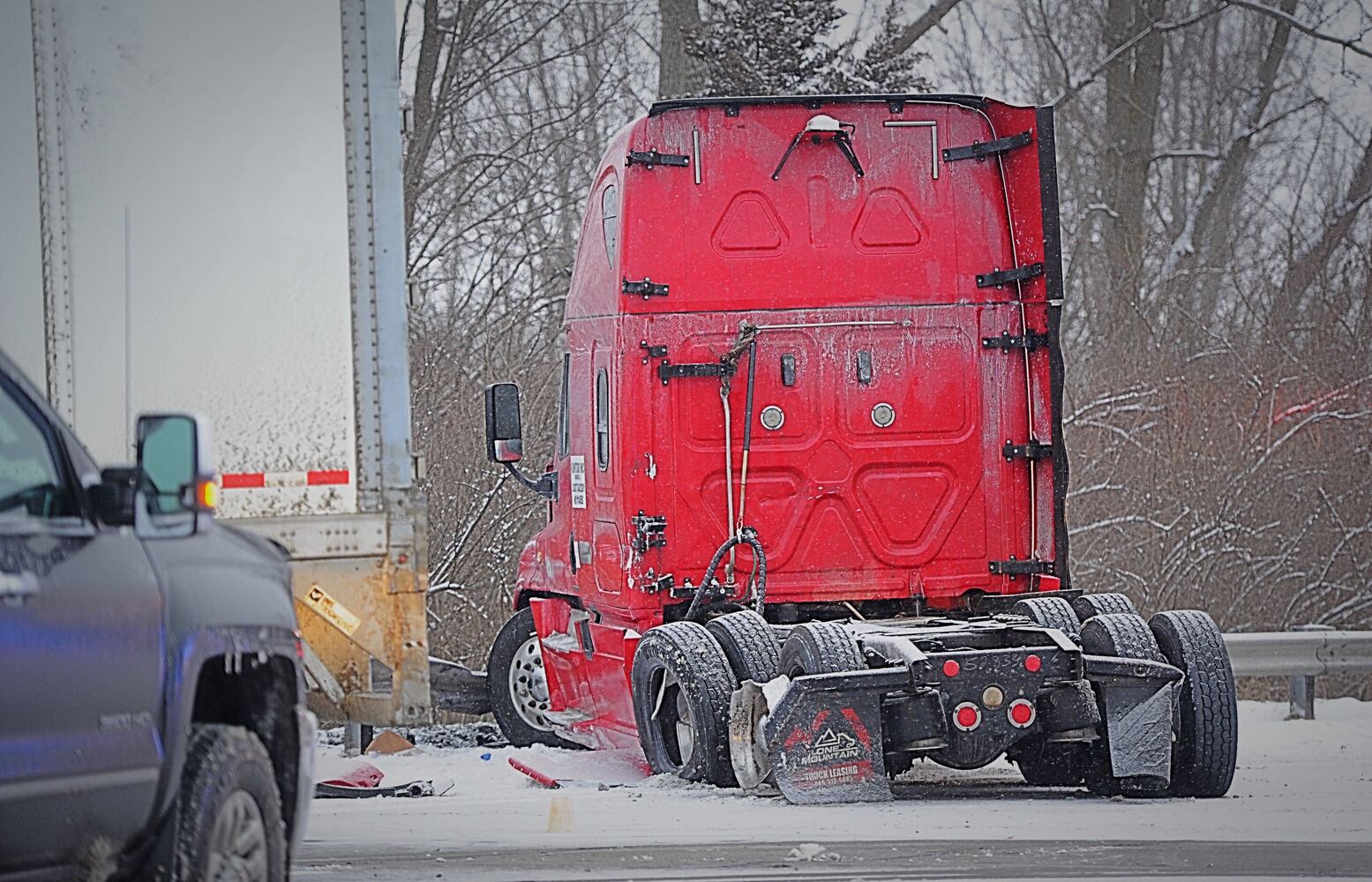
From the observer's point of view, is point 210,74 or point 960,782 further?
point 960,782

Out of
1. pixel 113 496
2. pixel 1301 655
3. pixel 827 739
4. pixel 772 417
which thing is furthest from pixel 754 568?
pixel 113 496

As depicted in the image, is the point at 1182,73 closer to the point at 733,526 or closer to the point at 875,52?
the point at 875,52

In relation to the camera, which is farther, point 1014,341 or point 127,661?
point 1014,341

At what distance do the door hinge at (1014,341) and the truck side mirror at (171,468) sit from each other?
6283 millimetres

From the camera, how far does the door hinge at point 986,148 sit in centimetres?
1082

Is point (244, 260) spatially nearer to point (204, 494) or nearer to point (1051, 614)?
point (204, 494)

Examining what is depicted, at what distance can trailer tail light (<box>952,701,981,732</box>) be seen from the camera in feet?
30.2

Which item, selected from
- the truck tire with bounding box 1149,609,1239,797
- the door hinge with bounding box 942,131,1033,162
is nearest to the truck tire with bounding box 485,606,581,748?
the door hinge with bounding box 942,131,1033,162

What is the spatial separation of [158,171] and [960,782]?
5.06m

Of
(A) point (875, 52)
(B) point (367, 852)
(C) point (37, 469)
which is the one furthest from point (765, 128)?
(A) point (875, 52)

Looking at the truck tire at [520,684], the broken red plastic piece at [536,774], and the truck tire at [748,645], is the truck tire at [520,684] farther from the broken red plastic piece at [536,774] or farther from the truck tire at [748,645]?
the truck tire at [748,645]

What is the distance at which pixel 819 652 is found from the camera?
9.39 metres

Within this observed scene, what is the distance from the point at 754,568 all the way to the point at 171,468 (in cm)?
581

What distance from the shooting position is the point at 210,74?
853 centimetres
